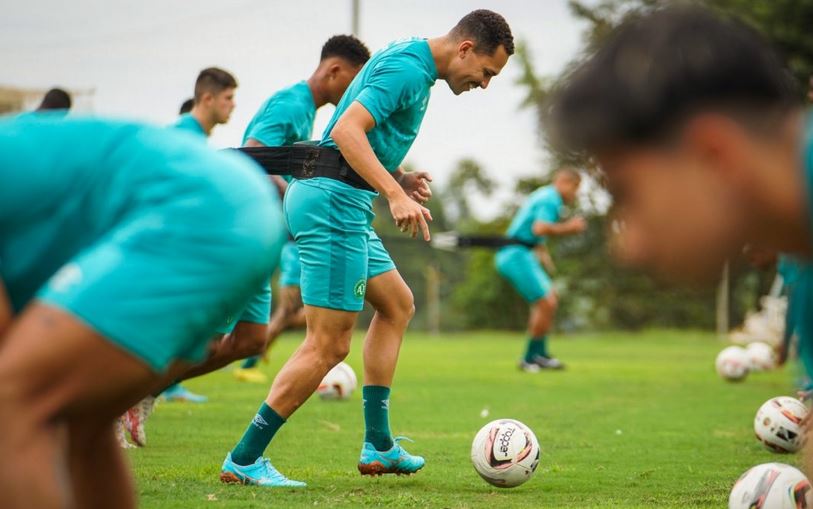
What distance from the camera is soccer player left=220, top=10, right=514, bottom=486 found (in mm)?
5074

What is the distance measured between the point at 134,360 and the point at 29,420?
265 mm

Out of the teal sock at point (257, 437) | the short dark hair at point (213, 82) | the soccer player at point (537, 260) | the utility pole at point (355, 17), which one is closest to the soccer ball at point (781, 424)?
the teal sock at point (257, 437)

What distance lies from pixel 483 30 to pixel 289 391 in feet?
6.95

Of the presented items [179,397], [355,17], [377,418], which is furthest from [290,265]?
[355,17]

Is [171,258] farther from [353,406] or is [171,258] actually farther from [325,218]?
[353,406]

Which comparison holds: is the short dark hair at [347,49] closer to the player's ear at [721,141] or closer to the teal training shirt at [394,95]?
the teal training shirt at [394,95]

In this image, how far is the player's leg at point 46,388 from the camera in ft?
6.85

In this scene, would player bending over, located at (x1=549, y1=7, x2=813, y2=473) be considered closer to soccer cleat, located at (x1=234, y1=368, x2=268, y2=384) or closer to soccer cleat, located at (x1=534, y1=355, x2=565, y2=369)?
soccer cleat, located at (x1=234, y1=368, x2=268, y2=384)

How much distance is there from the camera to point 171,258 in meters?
2.37

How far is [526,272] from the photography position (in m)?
14.9

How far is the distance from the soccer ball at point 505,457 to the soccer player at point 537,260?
9.03 m

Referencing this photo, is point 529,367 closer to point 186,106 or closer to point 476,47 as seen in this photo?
point 186,106

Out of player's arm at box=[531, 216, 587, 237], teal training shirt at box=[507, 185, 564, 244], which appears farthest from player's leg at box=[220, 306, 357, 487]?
teal training shirt at box=[507, 185, 564, 244]

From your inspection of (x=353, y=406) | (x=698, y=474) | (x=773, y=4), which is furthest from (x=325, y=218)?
(x=773, y=4)
